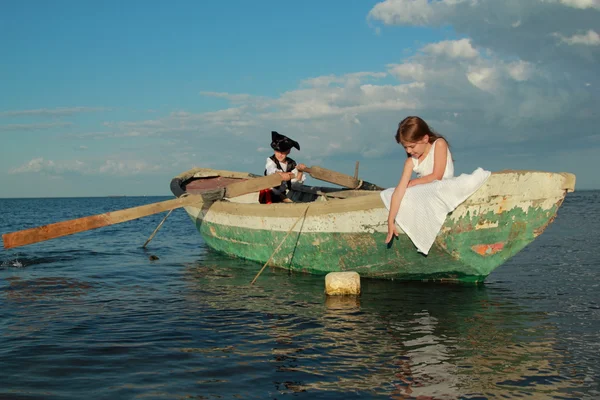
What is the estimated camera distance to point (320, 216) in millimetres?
7539

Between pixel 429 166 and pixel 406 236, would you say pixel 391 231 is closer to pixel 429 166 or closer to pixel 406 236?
pixel 406 236

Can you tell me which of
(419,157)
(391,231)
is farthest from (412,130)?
(391,231)

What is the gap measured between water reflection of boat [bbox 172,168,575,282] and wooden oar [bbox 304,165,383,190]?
120 cm

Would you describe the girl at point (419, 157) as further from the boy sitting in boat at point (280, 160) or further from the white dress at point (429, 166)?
the boy sitting in boat at point (280, 160)

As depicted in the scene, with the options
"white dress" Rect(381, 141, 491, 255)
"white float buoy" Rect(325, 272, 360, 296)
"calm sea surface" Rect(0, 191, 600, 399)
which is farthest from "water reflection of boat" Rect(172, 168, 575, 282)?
"white float buoy" Rect(325, 272, 360, 296)

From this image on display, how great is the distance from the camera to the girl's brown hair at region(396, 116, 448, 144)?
620 centimetres

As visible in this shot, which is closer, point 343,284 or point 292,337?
point 292,337

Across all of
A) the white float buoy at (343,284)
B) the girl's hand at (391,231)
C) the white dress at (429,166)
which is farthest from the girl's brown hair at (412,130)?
the white float buoy at (343,284)

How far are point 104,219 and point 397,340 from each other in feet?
17.8

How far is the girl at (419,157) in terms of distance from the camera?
622 centimetres

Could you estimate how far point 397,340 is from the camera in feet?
16.1

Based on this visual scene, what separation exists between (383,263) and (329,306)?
1.26m

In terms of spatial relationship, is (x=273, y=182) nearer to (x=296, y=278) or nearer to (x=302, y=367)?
(x=296, y=278)

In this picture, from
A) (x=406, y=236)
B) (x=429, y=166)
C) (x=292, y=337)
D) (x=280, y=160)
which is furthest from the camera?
(x=280, y=160)
